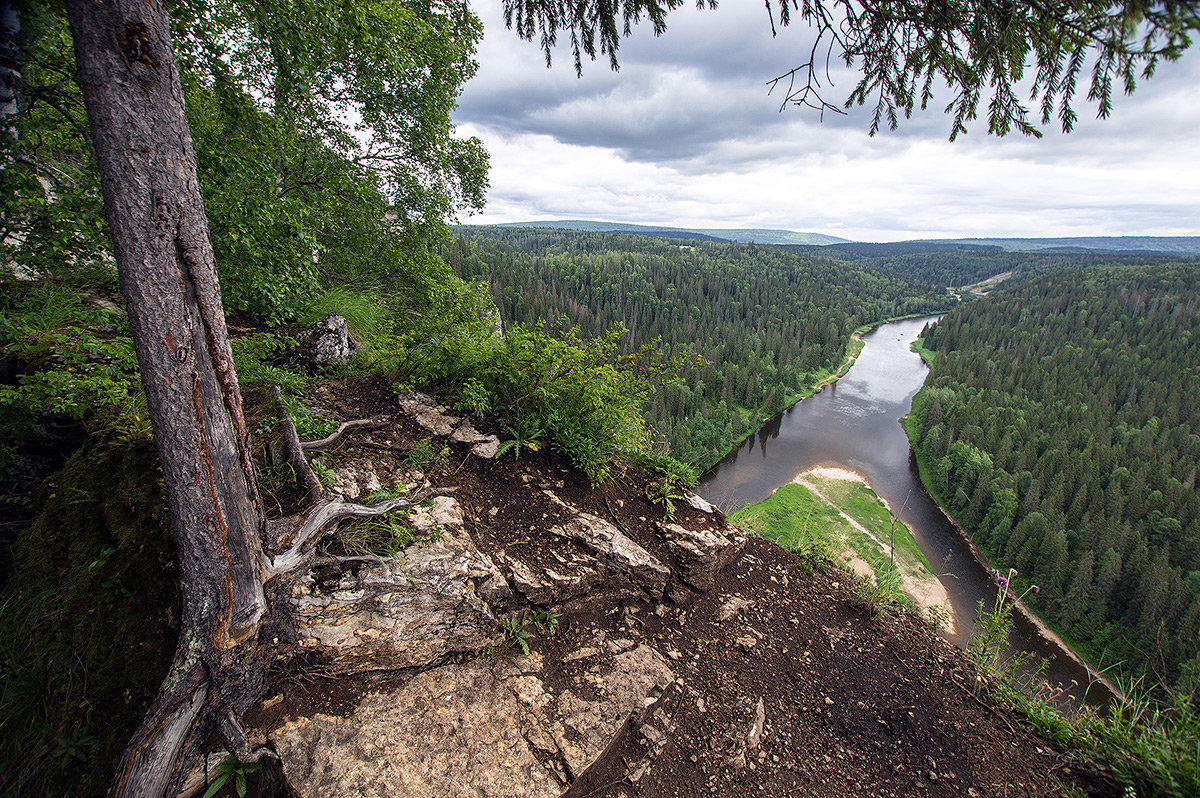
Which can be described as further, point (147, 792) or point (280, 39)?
point (280, 39)

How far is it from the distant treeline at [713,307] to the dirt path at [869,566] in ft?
33.7

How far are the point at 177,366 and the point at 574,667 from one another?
11.8ft

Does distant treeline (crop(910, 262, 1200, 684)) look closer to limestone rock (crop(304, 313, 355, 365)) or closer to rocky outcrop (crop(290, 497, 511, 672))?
rocky outcrop (crop(290, 497, 511, 672))

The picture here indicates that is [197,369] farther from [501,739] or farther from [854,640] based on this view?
[854,640]

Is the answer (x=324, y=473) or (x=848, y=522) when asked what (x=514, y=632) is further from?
(x=848, y=522)

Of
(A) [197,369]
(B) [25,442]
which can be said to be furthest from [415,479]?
(B) [25,442]

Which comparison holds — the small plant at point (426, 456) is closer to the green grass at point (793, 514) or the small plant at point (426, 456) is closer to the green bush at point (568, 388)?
the green bush at point (568, 388)

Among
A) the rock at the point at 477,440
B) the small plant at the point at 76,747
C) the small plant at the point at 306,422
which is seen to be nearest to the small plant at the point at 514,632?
the rock at the point at 477,440

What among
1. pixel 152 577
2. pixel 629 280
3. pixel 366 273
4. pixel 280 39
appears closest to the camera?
pixel 152 577

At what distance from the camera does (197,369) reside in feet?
8.48

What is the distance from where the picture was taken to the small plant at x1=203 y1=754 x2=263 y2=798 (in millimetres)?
2604

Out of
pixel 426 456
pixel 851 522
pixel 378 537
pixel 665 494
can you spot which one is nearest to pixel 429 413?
pixel 426 456

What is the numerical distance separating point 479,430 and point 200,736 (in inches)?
132

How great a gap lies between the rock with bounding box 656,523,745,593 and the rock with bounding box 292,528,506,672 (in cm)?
210
